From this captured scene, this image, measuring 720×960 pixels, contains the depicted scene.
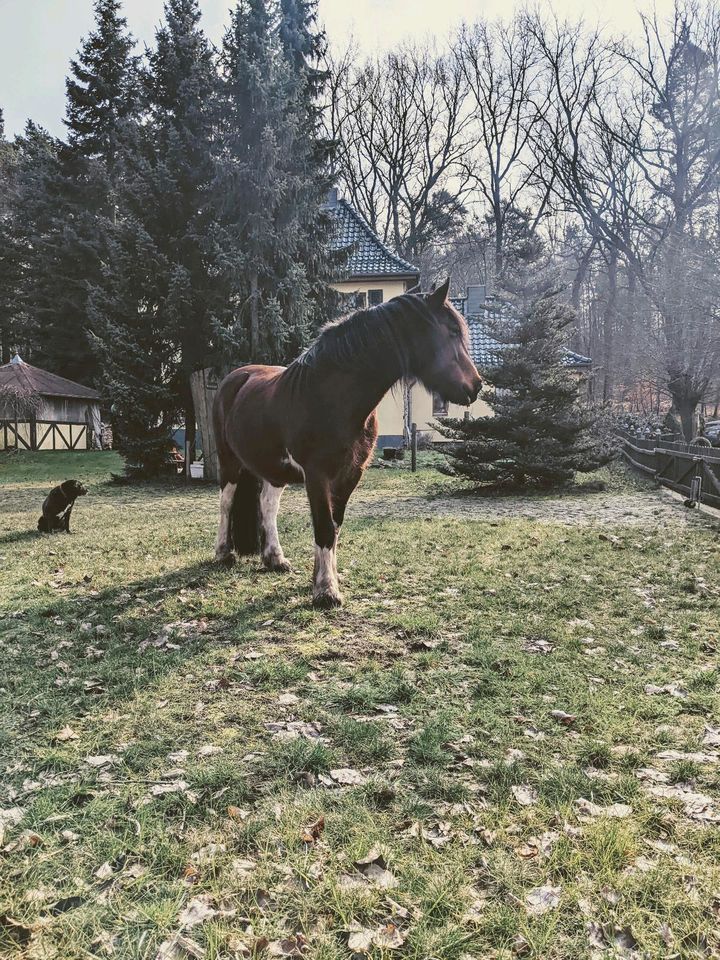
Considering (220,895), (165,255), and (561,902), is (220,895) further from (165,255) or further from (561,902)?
(165,255)

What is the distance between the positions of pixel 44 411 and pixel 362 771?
91.3 feet

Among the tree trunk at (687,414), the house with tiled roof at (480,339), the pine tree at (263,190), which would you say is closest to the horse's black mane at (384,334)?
the pine tree at (263,190)

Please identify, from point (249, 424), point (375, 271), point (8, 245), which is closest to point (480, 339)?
point (375, 271)

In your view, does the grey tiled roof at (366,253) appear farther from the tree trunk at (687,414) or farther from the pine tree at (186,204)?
the tree trunk at (687,414)

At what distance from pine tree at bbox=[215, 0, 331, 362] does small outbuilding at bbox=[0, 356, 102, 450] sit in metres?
13.5

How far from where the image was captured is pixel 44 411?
26500 millimetres

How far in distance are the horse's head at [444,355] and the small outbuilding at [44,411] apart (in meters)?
23.5

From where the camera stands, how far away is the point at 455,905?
1.85 m

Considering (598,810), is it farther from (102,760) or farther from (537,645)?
(102,760)

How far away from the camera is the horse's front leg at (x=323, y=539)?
4871 mm

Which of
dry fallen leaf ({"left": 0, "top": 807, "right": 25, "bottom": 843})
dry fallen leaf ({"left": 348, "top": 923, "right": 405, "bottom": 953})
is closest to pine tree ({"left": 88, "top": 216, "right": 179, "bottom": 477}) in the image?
dry fallen leaf ({"left": 0, "top": 807, "right": 25, "bottom": 843})

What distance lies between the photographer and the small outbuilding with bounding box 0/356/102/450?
24.3m

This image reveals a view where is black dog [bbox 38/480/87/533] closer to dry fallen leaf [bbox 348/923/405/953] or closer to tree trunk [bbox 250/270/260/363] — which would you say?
tree trunk [bbox 250/270/260/363]

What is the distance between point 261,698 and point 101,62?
35380 mm
